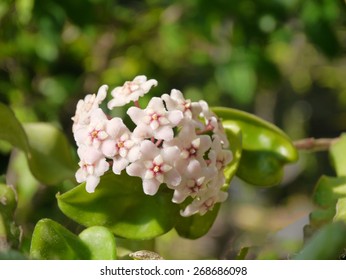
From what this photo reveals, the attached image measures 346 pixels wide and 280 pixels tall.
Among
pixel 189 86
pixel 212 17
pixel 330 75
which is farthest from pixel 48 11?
pixel 330 75

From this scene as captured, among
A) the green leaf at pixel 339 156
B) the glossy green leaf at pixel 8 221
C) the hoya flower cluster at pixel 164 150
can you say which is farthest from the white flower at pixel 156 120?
the green leaf at pixel 339 156

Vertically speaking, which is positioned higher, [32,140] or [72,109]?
[32,140]

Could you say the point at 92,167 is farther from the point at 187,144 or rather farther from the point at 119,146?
the point at 187,144

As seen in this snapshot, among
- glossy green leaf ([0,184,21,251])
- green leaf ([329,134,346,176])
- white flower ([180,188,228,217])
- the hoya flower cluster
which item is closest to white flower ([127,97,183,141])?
the hoya flower cluster

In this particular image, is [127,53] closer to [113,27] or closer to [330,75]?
[113,27]

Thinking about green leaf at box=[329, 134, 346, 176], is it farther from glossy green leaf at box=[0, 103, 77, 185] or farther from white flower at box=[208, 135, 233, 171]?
glossy green leaf at box=[0, 103, 77, 185]

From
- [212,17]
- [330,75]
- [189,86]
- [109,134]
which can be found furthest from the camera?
[330,75]
